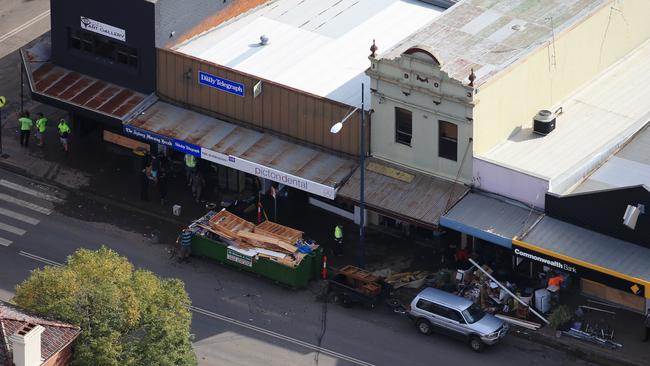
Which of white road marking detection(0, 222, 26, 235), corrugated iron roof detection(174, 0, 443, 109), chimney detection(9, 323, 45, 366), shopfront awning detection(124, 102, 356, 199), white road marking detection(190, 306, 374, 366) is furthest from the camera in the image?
corrugated iron roof detection(174, 0, 443, 109)

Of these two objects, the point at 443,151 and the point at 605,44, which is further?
the point at 605,44

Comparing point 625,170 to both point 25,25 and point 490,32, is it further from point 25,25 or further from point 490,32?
point 25,25

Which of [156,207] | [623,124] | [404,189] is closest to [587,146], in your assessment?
[623,124]

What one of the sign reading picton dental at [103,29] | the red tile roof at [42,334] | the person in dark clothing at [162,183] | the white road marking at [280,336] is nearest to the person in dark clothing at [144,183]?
the person in dark clothing at [162,183]

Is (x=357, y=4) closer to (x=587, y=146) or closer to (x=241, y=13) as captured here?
(x=241, y=13)

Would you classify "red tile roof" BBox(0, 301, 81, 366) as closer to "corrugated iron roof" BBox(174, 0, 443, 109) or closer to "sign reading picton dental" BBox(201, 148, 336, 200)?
"sign reading picton dental" BBox(201, 148, 336, 200)

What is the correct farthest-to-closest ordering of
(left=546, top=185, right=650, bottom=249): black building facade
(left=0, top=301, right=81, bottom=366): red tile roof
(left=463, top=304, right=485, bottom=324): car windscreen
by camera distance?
1. (left=463, top=304, right=485, bottom=324): car windscreen
2. (left=546, top=185, right=650, bottom=249): black building facade
3. (left=0, top=301, right=81, bottom=366): red tile roof

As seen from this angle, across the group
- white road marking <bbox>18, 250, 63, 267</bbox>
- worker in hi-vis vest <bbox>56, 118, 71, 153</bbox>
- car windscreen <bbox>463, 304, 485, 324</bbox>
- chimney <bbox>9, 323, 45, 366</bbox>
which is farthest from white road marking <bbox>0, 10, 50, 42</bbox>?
chimney <bbox>9, 323, 45, 366</bbox>
